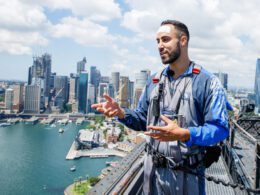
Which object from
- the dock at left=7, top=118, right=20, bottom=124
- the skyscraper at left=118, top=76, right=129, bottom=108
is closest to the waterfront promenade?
the skyscraper at left=118, top=76, right=129, bottom=108

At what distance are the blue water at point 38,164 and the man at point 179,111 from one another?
51.8 ft

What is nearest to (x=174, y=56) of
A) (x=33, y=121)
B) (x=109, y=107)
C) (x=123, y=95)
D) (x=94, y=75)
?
(x=109, y=107)

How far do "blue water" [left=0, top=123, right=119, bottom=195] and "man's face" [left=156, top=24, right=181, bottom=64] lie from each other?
52.2 feet

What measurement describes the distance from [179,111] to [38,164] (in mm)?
20723

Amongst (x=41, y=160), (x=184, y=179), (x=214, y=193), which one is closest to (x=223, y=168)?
(x=214, y=193)

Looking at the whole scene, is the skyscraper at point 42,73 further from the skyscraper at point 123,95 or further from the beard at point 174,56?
the beard at point 174,56

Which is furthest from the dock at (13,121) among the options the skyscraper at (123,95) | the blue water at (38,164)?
the skyscraper at (123,95)

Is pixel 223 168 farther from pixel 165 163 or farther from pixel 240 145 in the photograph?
pixel 165 163

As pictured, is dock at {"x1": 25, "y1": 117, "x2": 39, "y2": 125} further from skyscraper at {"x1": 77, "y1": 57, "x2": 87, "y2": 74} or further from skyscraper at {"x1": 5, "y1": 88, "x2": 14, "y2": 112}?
skyscraper at {"x1": 77, "y1": 57, "x2": 87, "y2": 74}

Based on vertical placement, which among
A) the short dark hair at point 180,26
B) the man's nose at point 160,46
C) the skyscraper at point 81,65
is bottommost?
the man's nose at point 160,46

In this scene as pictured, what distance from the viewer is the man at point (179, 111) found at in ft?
2.99

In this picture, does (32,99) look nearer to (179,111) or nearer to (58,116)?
(58,116)

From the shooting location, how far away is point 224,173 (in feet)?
8.16

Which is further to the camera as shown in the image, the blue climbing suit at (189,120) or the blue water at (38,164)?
the blue water at (38,164)
